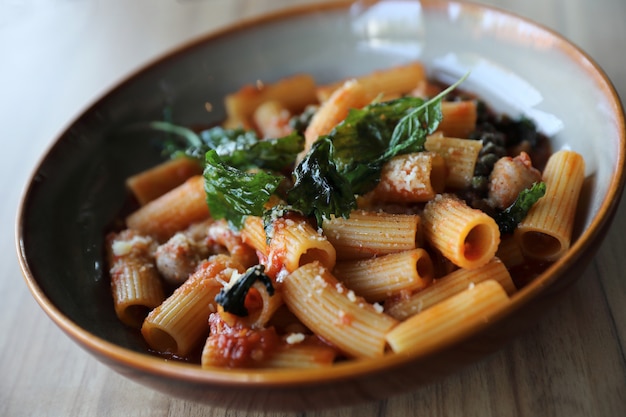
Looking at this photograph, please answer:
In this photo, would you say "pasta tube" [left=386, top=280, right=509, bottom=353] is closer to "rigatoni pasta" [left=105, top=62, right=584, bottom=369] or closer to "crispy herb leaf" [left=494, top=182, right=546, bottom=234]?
"rigatoni pasta" [left=105, top=62, right=584, bottom=369]

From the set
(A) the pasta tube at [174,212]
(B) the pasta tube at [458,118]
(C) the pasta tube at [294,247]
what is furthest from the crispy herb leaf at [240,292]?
(B) the pasta tube at [458,118]

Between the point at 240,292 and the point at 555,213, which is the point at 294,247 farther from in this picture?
the point at 555,213

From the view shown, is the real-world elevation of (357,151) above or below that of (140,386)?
above

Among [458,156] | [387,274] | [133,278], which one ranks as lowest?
[133,278]

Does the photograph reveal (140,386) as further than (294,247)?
Yes

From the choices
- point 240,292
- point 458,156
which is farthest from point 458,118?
point 240,292

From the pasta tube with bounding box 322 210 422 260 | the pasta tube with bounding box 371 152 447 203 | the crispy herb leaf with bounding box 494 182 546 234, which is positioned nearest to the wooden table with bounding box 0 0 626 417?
the crispy herb leaf with bounding box 494 182 546 234
